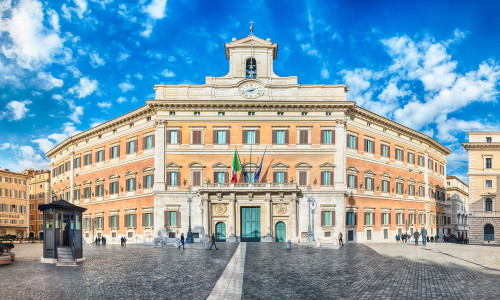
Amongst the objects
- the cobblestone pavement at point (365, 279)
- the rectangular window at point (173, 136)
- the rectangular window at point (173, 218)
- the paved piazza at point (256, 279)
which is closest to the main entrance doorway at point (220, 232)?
the rectangular window at point (173, 218)

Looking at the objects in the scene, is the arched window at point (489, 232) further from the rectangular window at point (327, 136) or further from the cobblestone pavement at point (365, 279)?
the cobblestone pavement at point (365, 279)

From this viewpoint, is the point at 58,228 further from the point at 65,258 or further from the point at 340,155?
the point at 340,155

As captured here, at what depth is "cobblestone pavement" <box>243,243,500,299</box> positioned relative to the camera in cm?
1579

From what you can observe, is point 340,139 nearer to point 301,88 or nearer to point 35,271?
point 301,88

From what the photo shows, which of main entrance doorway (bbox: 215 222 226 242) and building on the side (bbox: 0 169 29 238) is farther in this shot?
building on the side (bbox: 0 169 29 238)

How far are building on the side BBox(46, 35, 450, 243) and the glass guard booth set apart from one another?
1823cm

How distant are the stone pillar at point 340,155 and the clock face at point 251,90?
28.5 ft

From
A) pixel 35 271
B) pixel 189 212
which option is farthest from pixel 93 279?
pixel 189 212

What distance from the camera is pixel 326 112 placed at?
154 feet

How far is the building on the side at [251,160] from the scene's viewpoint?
44.8 metres

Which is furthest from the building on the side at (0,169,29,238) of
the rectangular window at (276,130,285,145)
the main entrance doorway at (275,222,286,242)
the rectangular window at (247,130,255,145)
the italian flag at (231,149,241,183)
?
the rectangular window at (276,130,285,145)

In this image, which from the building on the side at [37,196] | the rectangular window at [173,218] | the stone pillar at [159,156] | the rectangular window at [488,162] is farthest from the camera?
the building on the side at [37,196]

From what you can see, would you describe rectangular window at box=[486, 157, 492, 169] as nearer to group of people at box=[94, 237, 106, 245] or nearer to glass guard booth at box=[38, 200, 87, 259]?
group of people at box=[94, 237, 106, 245]

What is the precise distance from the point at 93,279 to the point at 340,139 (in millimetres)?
32430
